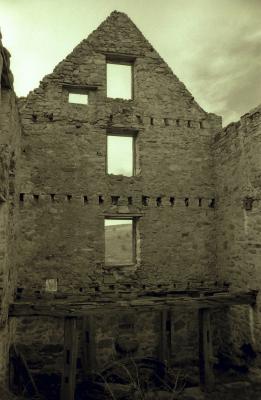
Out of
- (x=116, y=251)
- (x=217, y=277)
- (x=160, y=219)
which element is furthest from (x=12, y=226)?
(x=116, y=251)

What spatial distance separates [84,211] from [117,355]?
3.57 meters

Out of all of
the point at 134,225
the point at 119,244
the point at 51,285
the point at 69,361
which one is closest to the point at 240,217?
the point at 134,225

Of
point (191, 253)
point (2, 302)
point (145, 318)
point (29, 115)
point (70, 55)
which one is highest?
point (70, 55)

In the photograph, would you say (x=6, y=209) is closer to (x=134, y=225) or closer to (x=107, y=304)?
(x=107, y=304)

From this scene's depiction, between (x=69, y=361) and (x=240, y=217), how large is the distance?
493cm

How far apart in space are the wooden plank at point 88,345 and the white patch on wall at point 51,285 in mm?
1111

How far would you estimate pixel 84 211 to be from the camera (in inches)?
353

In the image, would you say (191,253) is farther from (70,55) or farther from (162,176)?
(70,55)

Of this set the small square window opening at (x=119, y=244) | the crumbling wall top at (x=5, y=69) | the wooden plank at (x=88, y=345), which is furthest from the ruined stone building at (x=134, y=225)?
the small square window opening at (x=119, y=244)

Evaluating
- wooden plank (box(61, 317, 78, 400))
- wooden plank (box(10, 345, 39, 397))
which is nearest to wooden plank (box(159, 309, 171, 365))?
wooden plank (box(61, 317, 78, 400))

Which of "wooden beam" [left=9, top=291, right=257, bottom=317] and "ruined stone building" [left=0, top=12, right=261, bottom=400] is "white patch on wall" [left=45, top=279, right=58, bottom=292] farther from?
"wooden beam" [left=9, top=291, right=257, bottom=317]

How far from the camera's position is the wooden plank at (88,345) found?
25.0 feet

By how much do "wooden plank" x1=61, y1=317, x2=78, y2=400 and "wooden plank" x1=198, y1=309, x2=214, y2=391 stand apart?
8.53 feet

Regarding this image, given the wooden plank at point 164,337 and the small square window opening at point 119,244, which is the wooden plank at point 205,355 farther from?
the small square window opening at point 119,244
